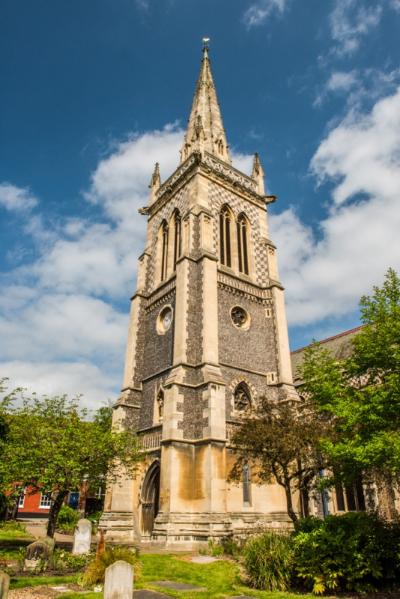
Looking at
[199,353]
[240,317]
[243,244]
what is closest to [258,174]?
[243,244]

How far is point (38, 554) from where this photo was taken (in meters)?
11.0

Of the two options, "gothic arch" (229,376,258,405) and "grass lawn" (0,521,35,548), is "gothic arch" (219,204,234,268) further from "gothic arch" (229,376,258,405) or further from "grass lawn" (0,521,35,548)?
"grass lawn" (0,521,35,548)

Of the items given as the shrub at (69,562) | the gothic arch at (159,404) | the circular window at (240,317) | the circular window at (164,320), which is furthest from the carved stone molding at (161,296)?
the shrub at (69,562)

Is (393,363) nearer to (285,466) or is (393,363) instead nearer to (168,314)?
(285,466)

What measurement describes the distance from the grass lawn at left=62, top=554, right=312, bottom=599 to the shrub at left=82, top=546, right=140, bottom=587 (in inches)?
21.9

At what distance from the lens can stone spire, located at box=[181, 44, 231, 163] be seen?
1207 inches

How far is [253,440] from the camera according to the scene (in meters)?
15.3

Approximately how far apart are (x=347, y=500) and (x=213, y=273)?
41.8 feet

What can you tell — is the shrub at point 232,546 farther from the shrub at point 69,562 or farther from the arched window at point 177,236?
the arched window at point 177,236

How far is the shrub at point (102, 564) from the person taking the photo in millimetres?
8938

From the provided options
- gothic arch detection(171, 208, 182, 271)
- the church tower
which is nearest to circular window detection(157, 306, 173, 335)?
the church tower

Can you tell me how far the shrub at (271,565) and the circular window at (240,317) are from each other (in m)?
13.5

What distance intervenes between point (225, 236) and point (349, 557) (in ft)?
63.0

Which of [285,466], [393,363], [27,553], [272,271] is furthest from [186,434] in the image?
[272,271]
